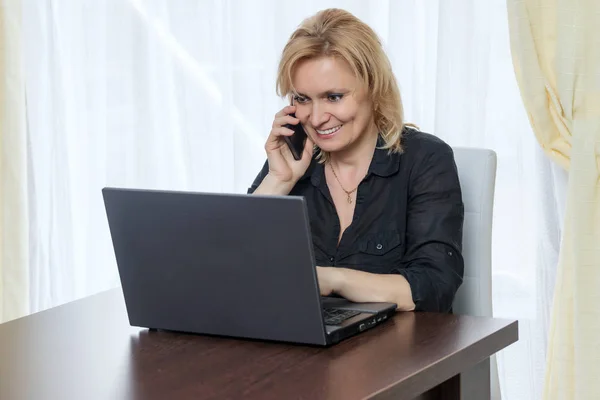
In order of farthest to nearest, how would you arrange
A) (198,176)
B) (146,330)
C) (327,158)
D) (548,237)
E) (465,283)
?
(198,176)
(548,237)
(327,158)
(465,283)
(146,330)

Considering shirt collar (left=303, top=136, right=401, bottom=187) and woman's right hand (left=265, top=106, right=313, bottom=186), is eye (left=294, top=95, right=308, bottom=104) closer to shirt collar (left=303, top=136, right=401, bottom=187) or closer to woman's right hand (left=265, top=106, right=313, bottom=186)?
woman's right hand (left=265, top=106, right=313, bottom=186)

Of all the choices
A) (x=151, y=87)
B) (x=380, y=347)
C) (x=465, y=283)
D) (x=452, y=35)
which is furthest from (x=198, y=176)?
(x=380, y=347)

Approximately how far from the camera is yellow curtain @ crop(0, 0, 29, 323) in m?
3.44

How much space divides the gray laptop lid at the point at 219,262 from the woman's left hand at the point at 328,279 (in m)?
0.27

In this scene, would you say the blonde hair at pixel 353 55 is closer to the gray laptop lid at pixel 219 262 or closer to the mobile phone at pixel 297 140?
the mobile phone at pixel 297 140

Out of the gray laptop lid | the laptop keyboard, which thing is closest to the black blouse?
the laptop keyboard

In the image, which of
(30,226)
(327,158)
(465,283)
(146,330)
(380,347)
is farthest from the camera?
(30,226)

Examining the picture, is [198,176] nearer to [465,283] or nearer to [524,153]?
[524,153]

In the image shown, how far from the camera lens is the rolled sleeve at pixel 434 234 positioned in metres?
1.89

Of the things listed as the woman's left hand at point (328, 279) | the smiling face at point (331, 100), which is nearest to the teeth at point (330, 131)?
the smiling face at point (331, 100)

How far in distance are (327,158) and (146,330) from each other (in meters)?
0.75

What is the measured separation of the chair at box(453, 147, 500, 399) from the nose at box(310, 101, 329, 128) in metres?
0.34

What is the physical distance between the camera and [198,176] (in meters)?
3.28

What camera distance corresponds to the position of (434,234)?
2.01 metres
